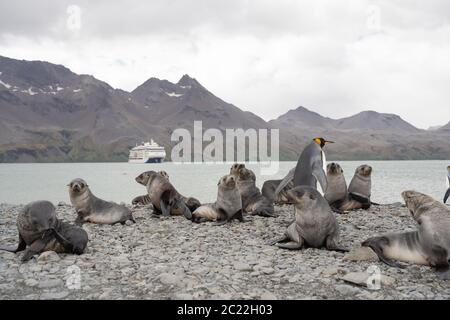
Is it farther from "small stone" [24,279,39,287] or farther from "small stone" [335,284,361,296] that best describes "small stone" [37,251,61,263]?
"small stone" [335,284,361,296]

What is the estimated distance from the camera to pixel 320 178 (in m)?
9.14

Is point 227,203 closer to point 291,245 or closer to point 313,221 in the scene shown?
point 291,245

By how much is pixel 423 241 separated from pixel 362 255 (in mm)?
840

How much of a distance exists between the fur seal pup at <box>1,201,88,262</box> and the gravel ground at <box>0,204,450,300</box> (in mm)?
158

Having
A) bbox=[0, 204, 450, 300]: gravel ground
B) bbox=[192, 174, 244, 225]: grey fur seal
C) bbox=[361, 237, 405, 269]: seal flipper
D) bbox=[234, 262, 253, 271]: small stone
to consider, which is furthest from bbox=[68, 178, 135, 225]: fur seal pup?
bbox=[361, 237, 405, 269]: seal flipper

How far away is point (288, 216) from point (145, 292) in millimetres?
5754

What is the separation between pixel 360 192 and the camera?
11656mm

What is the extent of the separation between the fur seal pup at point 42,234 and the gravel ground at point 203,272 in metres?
0.16

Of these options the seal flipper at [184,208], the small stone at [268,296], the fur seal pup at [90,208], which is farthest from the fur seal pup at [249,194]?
the small stone at [268,296]

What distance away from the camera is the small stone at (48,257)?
614cm

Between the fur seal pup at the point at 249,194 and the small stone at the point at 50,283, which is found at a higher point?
the fur seal pup at the point at 249,194

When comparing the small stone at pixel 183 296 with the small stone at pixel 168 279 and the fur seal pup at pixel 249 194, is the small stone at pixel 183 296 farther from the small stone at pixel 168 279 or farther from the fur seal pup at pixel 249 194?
the fur seal pup at pixel 249 194
